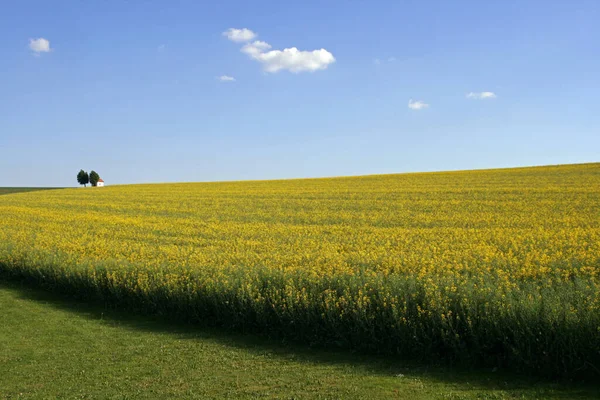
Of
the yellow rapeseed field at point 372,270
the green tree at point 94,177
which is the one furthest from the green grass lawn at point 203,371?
the green tree at point 94,177

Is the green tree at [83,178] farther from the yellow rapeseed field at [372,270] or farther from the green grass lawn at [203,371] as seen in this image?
the green grass lawn at [203,371]

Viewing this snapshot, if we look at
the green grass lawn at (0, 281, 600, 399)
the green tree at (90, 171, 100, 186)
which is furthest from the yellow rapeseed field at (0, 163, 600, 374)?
the green tree at (90, 171, 100, 186)

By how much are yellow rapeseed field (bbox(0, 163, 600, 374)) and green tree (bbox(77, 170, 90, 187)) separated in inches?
2602

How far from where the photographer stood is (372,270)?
12547 mm

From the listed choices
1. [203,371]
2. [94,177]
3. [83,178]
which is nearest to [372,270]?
[203,371]

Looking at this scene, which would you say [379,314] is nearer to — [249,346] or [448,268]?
[249,346]

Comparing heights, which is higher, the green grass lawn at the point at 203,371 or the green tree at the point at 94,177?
the green tree at the point at 94,177

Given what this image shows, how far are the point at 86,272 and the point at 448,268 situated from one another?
9.69 metres

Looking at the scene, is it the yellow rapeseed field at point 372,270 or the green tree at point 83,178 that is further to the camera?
the green tree at point 83,178

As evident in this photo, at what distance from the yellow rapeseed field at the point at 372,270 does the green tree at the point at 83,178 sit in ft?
217

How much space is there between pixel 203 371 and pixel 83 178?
91024 millimetres

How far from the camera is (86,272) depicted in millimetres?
14188

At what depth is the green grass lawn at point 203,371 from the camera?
7461 millimetres

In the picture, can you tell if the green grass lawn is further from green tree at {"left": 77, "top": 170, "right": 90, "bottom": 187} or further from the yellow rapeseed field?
green tree at {"left": 77, "top": 170, "right": 90, "bottom": 187}
